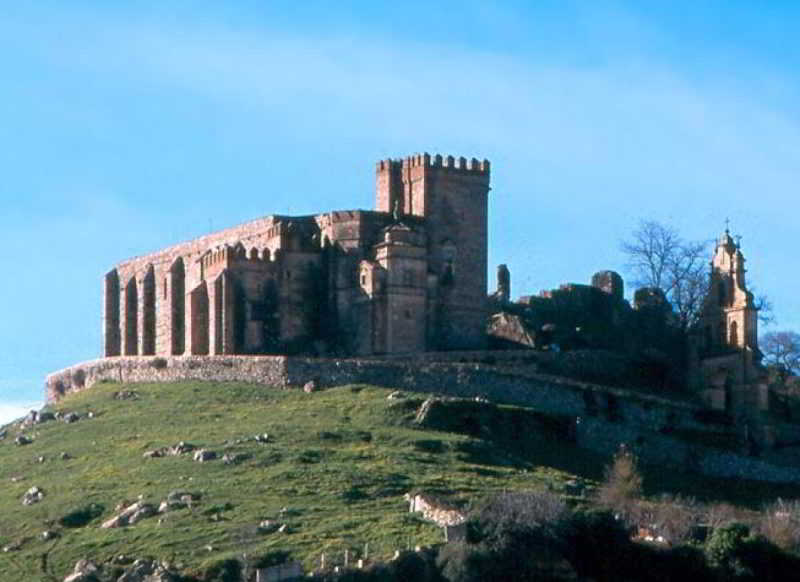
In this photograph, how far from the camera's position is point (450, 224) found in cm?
10019

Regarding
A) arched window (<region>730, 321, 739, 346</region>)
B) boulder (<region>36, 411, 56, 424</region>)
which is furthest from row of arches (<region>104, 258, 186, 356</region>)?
arched window (<region>730, 321, 739, 346</region>)

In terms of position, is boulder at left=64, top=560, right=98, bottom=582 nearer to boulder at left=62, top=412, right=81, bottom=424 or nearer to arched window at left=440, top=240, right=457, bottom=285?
boulder at left=62, top=412, right=81, bottom=424

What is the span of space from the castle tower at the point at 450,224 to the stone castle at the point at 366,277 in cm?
4

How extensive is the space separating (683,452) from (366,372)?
11251mm

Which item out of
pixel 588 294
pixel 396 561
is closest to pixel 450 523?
pixel 396 561

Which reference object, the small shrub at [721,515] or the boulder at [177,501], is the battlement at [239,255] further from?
the small shrub at [721,515]

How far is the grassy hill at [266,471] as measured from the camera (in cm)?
7750

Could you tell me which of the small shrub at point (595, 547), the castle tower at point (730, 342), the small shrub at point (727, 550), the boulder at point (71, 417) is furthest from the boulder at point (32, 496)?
the castle tower at point (730, 342)

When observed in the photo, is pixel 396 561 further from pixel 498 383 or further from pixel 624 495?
pixel 498 383

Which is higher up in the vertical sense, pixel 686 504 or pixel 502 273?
pixel 502 273

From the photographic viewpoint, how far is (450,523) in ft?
254

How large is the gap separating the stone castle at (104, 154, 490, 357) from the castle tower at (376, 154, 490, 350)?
0.04m

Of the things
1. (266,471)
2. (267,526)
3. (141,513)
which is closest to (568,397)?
(266,471)

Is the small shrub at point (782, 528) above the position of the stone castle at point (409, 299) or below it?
below
